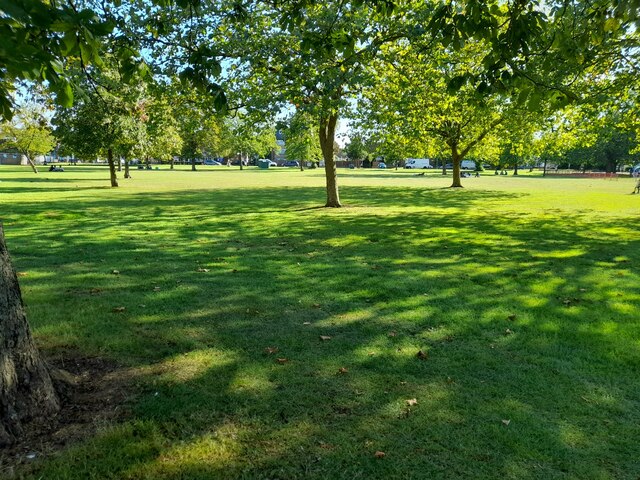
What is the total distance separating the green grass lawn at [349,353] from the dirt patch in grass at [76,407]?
10cm

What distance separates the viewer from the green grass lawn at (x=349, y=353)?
2.99 meters

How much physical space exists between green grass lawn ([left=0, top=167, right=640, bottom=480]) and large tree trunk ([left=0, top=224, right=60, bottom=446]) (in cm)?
46

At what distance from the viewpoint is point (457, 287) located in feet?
22.9

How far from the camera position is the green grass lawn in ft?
9.80

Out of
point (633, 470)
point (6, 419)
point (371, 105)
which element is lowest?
point (633, 470)

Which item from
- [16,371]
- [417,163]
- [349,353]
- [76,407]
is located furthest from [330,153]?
[417,163]

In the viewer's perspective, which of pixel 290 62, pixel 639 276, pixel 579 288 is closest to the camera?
pixel 579 288

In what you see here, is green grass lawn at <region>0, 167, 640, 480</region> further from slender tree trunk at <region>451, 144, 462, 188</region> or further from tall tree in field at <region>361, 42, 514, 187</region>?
slender tree trunk at <region>451, 144, 462, 188</region>

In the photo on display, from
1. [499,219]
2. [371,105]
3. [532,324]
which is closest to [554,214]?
[499,219]

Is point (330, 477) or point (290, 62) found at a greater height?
point (290, 62)

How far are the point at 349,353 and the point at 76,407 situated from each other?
92.9 inches

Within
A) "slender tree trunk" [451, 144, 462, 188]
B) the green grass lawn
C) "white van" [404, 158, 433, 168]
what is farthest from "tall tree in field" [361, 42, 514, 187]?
"white van" [404, 158, 433, 168]

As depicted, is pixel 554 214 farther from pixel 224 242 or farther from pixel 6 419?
pixel 6 419

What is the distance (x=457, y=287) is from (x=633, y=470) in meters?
4.13
